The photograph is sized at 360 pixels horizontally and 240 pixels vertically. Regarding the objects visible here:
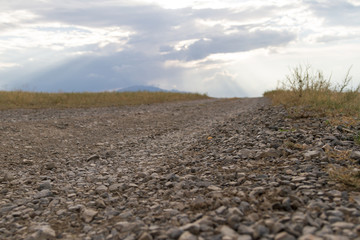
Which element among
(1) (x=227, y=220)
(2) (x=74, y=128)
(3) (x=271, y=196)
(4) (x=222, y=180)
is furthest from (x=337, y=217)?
(2) (x=74, y=128)

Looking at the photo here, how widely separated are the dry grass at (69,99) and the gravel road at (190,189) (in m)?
12.1

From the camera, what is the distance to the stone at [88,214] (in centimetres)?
348

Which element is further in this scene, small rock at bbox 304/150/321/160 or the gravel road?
small rock at bbox 304/150/321/160

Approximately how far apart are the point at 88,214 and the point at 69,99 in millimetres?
19990

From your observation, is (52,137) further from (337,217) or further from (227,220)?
(337,217)

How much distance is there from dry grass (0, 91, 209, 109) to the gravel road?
12.1 metres

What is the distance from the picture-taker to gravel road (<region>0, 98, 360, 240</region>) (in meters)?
2.83

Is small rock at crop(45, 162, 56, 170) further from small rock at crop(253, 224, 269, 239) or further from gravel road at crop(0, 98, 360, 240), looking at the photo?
small rock at crop(253, 224, 269, 239)

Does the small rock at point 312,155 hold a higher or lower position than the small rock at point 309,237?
higher

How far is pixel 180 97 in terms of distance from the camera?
2984cm

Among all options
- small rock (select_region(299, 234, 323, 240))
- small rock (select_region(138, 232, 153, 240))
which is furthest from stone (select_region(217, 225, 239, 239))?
small rock (select_region(138, 232, 153, 240))

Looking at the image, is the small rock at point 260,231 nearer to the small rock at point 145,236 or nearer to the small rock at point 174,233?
the small rock at point 174,233

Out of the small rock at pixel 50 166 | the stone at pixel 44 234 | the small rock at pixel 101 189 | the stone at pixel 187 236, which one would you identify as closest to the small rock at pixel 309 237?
Answer: the stone at pixel 187 236

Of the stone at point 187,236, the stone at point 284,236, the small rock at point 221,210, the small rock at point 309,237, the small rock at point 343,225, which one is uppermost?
the small rock at point 343,225
